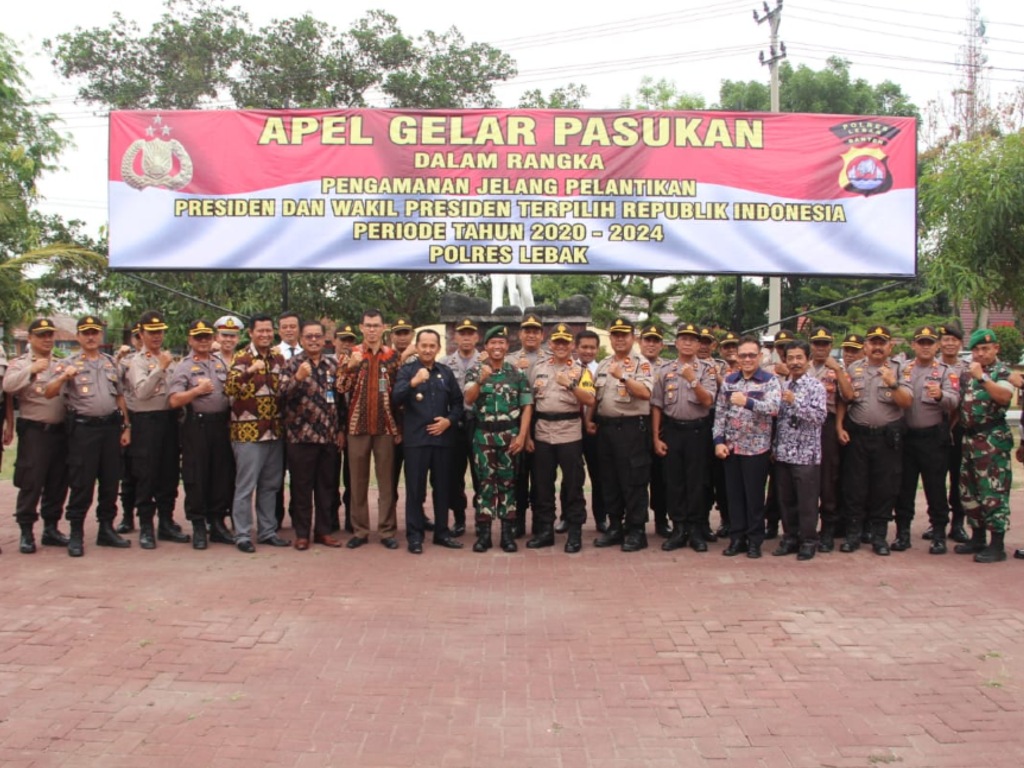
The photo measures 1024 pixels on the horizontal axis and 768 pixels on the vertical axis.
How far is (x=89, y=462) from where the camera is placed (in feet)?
20.6

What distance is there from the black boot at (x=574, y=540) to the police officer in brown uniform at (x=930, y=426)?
2.32 meters

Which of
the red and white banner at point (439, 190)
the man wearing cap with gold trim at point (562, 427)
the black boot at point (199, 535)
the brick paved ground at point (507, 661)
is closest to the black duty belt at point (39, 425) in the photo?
the brick paved ground at point (507, 661)

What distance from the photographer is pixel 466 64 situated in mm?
22672

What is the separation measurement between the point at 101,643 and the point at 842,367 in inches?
205

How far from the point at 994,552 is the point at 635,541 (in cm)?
252

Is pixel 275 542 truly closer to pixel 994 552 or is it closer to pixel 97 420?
pixel 97 420

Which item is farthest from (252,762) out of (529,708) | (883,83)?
(883,83)

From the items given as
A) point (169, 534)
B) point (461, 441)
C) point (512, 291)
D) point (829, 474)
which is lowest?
point (169, 534)

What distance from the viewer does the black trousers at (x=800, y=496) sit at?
628 cm

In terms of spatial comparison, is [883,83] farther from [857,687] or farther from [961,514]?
[857,687]

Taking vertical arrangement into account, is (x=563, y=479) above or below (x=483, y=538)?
above

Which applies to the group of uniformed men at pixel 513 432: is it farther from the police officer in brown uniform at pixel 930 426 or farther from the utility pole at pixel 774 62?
the utility pole at pixel 774 62

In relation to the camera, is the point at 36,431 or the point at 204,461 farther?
the point at 204,461

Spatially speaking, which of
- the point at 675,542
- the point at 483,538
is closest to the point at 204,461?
the point at 483,538
